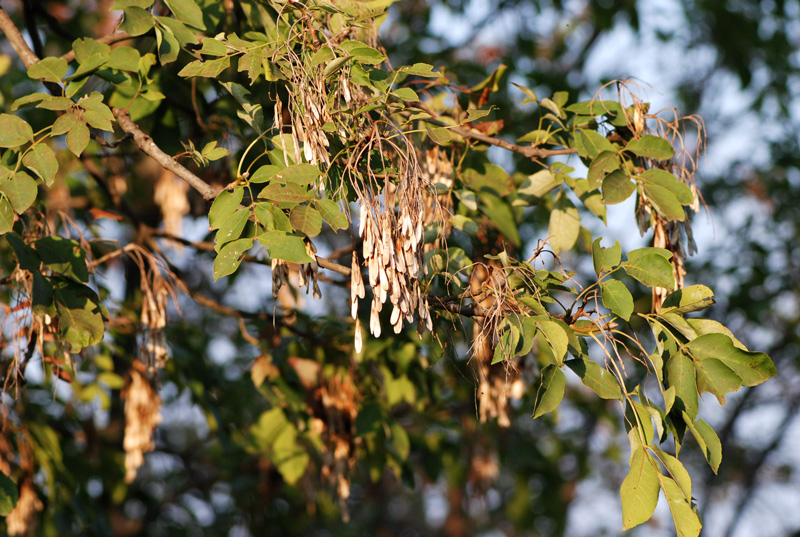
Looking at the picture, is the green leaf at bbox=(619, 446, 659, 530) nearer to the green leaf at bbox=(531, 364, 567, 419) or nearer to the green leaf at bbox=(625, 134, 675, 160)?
the green leaf at bbox=(531, 364, 567, 419)

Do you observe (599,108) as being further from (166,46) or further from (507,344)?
(166,46)

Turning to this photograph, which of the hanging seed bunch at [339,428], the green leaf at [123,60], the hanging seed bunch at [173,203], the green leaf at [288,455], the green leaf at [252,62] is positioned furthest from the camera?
the hanging seed bunch at [173,203]

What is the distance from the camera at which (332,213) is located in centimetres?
142

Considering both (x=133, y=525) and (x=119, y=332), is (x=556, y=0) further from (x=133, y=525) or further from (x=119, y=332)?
(x=133, y=525)

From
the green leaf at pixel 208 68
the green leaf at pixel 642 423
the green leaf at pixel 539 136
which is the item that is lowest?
the green leaf at pixel 642 423

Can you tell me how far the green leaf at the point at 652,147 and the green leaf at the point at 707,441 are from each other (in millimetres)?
619

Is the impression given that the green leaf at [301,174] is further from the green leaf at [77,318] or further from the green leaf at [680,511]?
the green leaf at [680,511]

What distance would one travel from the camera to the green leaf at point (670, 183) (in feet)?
5.48

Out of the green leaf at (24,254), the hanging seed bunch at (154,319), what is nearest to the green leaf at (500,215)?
the hanging seed bunch at (154,319)

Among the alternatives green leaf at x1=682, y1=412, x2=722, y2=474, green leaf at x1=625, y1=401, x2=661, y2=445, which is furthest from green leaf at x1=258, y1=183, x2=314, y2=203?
green leaf at x1=682, y1=412, x2=722, y2=474

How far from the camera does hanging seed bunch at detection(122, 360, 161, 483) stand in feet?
8.70

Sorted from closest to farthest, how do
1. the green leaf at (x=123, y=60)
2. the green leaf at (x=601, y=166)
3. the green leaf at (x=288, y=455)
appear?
the green leaf at (x=601, y=166) < the green leaf at (x=123, y=60) < the green leaf at (x=288, y=455)

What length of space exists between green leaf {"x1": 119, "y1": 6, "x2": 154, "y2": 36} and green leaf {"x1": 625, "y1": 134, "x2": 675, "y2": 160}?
1191 mm

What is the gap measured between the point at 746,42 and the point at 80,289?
5132mm
